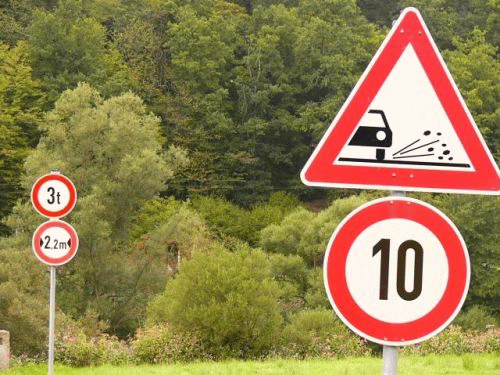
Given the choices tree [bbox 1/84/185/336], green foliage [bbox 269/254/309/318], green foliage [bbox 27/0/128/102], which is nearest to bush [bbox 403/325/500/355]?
green foliage [bbox 269/254/309/318]

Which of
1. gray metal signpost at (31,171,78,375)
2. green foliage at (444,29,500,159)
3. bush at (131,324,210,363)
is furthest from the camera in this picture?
green foliage at (444,29,500,159)

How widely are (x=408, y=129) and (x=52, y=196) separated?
29.5 feet

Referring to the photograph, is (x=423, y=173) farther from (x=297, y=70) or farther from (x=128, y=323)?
(x=297, y=70)

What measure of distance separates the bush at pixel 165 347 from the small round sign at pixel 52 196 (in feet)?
23.5

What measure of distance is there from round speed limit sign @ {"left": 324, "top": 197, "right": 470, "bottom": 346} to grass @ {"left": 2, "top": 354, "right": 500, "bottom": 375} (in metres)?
10.2

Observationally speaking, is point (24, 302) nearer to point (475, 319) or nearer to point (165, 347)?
point (165, 347)

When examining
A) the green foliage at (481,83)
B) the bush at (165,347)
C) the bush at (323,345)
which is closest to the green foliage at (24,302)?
the bush at (165,347)

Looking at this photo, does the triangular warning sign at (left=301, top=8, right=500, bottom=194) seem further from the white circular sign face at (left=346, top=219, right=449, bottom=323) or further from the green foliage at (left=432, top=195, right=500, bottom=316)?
the green foliage at (left=432, top=195, right=500, bottom=316)

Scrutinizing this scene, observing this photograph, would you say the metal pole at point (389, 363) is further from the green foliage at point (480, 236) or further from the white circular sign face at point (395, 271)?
the green foliage at point (480, 236)

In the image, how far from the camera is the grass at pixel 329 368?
14.2m

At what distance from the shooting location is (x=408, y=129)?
3.83 meters

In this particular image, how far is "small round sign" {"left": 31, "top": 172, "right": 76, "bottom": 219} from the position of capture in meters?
12.3

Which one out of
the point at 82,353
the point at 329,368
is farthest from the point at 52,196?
the point at 82,353

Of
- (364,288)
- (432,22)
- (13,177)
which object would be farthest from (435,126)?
(432,22)
